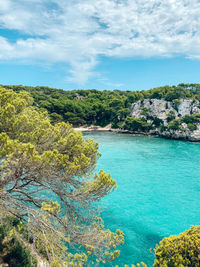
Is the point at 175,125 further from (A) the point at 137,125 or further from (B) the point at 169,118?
(A) the point at 137,125

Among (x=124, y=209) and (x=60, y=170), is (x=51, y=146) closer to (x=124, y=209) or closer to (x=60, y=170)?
(x=60, y=170)

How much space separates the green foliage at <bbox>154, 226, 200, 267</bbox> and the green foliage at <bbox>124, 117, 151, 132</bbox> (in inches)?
1683

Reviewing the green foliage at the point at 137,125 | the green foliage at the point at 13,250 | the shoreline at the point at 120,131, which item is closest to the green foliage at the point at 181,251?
the green foliage at the point at 13,250

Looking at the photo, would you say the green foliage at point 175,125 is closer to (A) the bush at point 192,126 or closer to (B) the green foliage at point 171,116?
(A) the bush at point 192,126

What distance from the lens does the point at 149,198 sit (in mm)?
15773

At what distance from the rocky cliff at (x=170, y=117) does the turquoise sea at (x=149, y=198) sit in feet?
44.5

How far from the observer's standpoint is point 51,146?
7.81 meters

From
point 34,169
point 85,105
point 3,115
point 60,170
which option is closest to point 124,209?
point 60,170

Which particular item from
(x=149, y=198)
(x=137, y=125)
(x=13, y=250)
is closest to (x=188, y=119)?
(x=137, y=125)

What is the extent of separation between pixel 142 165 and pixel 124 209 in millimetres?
11153

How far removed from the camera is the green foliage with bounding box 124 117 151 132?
4772 centimetres

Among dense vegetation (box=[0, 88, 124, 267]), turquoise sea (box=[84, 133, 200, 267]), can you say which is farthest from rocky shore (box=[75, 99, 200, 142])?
dense vegetation (box=[0, 88, 124, 267])

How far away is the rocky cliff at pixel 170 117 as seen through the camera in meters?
41.8

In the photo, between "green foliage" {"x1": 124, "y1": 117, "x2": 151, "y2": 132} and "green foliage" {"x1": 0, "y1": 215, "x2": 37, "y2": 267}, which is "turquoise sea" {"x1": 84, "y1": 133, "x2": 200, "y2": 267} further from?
A: "green foliage" {"x1": 124, "y1": 117, "x2": 151, "y2": 132}
